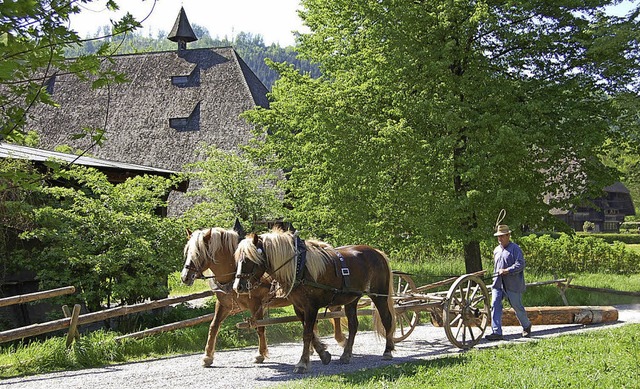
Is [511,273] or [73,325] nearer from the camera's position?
[73,325]

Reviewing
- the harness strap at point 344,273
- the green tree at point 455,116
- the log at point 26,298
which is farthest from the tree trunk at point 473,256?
the log at point 26,298

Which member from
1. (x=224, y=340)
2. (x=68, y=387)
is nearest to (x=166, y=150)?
(x=224, y=340)

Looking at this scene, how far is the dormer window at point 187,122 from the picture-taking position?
31.9 m

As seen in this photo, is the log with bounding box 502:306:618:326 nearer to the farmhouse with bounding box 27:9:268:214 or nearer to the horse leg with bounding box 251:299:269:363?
the horse leg with bounding box 251:299:269:363

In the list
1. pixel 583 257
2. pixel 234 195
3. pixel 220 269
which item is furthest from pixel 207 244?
pixel 583 257

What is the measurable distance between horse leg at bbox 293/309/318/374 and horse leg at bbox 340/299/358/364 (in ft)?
1.94

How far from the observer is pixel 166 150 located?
3128cm

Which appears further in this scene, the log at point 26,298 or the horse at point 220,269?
A: the log at point 26,298

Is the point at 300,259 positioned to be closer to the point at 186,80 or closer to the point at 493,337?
the point at 493,337

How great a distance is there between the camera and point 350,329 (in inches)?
385

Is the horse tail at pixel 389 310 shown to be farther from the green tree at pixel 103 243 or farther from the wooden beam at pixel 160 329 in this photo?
the green tree at pixel 103 243

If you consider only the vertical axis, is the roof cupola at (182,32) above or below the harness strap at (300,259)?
above

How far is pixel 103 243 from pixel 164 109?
2110cm

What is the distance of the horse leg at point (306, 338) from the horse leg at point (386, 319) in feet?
3.93
